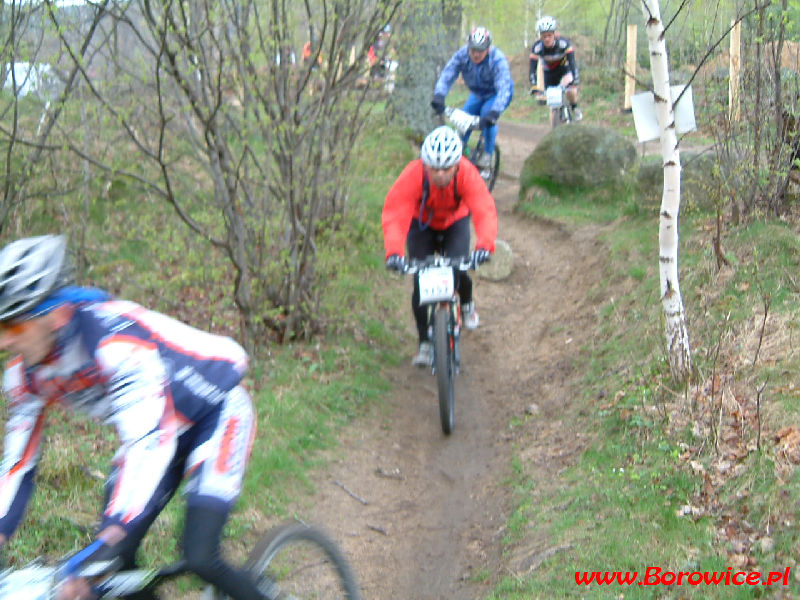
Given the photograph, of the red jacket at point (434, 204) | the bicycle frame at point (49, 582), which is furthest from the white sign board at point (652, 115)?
the bicycle frame at point (49, 582)

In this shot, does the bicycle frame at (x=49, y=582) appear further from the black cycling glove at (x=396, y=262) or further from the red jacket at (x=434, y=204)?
the red jacket at (x=434, y=204)

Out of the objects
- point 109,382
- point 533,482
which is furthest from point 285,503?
Answer: point 109,382

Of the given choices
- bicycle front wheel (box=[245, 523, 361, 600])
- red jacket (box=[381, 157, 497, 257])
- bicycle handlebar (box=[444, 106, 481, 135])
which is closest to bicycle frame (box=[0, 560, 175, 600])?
bicycle front wheel (box=[245, 523, 361, 600])

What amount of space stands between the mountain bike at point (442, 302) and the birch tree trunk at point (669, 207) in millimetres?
1383

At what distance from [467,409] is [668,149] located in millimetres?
2562

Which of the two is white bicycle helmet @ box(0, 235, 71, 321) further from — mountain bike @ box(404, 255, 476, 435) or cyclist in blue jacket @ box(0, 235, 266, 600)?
mountain bike @ box(404, 255, 476, 435)

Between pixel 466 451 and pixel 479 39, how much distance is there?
17.9ft

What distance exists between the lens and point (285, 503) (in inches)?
201

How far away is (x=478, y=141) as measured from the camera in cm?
1062

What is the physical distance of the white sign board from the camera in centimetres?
510

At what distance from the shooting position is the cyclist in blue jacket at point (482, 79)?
9439 mm

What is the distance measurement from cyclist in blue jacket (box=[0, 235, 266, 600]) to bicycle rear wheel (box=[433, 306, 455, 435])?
291 centimetres

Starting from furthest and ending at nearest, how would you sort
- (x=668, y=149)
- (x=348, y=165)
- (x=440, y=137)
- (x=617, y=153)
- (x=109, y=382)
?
(x=617, y=153) < (x=348, y=165) < (x=440, y=137) < (x=668, y=149) < (x=109, y=382)

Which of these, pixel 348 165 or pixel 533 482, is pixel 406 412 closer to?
pixel 533 482
